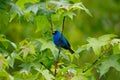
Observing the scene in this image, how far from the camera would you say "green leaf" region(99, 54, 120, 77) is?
349 centimetres

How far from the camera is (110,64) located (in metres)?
3.50

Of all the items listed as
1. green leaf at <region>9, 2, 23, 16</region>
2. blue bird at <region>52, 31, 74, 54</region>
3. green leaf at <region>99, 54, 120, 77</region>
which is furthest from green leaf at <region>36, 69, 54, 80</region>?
green leaf at <region>9, 2, 23, 16</region>

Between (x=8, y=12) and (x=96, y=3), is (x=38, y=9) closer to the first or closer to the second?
(x=8, y=12)

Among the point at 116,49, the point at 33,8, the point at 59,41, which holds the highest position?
the point at 33,8

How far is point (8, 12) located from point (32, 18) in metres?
0.18

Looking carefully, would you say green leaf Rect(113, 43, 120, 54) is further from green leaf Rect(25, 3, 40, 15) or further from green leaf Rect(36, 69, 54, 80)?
green leaf Rect(25, 3, 40, 15)

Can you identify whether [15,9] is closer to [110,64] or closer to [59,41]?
[59,41]

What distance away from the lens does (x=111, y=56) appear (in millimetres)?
3537

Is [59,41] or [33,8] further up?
[33,8]

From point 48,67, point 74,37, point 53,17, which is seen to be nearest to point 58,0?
point 53,17

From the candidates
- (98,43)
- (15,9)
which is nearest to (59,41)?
(15,9)

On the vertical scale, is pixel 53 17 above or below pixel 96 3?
above

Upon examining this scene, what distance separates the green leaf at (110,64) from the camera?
3486 mm

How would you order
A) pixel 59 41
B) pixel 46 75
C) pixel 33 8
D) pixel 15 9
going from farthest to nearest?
pixel 59 41 < pixel 15 9 < pixel 33 8 < pixel 46 75
